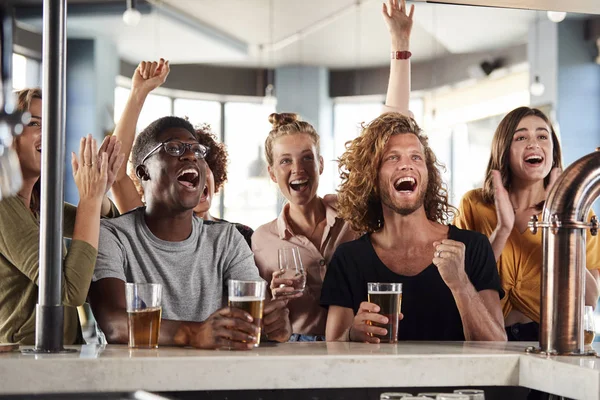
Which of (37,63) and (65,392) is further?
(37,63)

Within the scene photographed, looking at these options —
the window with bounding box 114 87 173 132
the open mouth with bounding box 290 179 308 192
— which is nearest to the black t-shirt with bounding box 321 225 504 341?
the open mouth with bounding box 290 179 308 192

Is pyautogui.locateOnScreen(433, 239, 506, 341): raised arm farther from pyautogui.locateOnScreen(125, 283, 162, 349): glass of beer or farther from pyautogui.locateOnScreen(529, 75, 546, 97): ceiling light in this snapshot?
pyautogui.locateOnScreen(529, 75, 546, 97): ceiling light

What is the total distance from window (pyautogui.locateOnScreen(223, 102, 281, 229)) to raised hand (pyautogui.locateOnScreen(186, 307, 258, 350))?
2041mm

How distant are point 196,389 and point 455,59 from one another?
10.6 ft

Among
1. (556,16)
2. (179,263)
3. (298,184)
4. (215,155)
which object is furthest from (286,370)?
(556,16)

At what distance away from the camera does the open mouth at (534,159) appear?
322cm

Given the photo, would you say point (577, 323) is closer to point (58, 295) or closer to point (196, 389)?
point (196, 389)

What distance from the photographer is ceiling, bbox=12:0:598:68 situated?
3.86 meters

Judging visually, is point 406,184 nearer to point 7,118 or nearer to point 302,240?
point 302,240

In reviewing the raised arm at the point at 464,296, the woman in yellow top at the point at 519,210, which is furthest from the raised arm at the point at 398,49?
the raised arm at the point at 464,296

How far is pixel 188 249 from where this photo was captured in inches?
99.4

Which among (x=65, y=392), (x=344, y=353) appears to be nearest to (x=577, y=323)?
(x=344, y=353)

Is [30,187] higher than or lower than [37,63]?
lower

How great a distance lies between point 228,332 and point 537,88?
3.35 m
